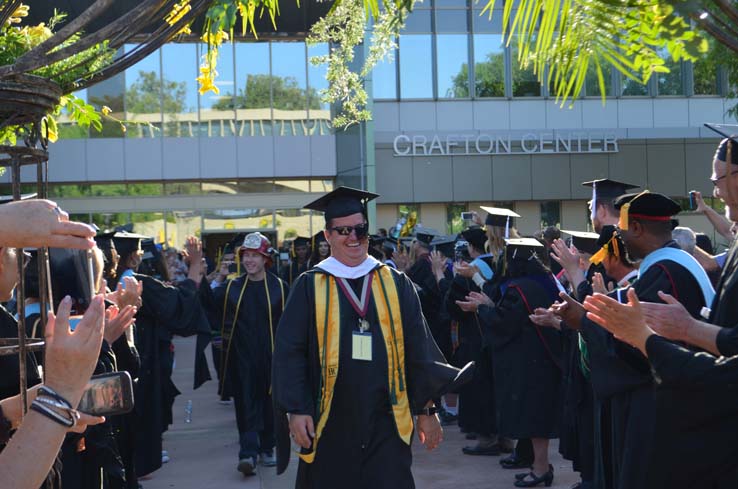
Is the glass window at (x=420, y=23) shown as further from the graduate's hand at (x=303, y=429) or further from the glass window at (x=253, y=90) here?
the graduate's hand at (x=303, y=429)

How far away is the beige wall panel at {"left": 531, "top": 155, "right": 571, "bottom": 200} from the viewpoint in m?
28.6

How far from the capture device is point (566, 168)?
28.8 metres

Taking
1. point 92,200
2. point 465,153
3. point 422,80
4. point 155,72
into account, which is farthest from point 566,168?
point 92,200

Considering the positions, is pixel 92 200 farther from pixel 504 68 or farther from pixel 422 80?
pixel 504 68

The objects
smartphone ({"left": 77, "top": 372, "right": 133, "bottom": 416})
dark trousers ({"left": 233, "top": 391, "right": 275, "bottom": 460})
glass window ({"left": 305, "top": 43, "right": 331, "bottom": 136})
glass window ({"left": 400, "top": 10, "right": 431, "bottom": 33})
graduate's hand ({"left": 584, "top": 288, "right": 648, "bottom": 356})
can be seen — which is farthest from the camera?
glass window ({"left": 305, "top": 43, "right": 331, "bottom": 136})

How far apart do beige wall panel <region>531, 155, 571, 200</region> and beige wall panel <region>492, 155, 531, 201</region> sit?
0.23 meters

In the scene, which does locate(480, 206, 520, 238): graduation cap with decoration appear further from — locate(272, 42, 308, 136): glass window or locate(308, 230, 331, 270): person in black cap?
locate(272, 42, 308, 136): glass window

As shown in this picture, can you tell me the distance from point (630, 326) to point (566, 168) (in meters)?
25.9

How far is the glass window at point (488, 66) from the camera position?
28016mm

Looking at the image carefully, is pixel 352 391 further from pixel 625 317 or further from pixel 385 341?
pixel 625 317

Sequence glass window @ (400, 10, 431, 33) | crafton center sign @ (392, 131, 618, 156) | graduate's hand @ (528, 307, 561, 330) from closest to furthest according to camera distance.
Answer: graduate's hand @ (528, 307, 561, 330)
glass window @ (400, 10, 431, 33)
crafton center sign @ (392, 131, 618, 156)

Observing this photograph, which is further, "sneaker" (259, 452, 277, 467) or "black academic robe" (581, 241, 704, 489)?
"sneaker" (259, 452, 277, 467)

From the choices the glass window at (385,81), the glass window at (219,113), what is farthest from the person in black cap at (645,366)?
the glass window at (219,113)

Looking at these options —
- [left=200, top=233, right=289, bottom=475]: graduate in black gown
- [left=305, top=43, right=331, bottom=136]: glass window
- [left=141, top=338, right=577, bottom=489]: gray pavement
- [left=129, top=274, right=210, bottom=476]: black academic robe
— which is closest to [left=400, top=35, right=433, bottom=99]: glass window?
[left=305, top=43, right=331, bottom=136]: glass window
